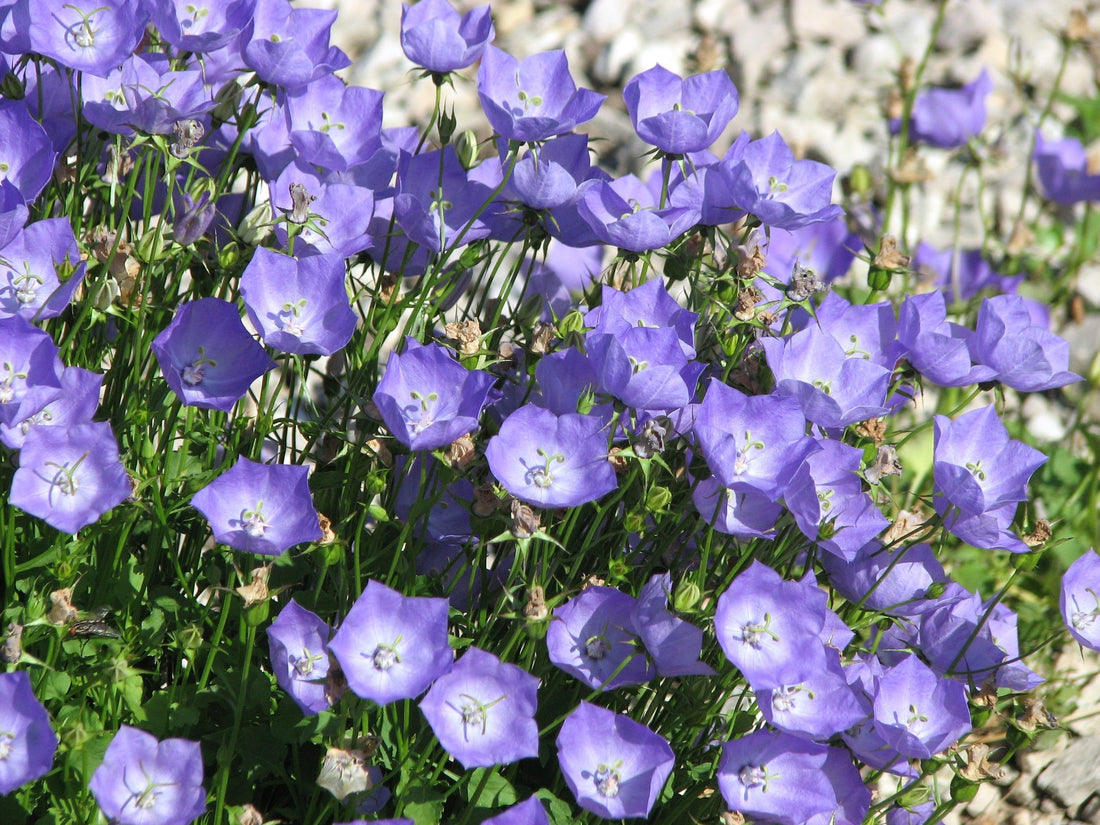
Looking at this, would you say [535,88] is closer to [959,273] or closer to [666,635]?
[666,635]

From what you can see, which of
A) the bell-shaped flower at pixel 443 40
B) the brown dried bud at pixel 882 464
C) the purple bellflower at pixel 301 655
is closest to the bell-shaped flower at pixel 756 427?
the brown dried bud at pixel 882 464

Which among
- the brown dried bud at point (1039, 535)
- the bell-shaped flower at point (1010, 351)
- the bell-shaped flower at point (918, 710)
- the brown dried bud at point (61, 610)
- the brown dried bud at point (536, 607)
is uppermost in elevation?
the bell-shaped flower at point (1010, 351)

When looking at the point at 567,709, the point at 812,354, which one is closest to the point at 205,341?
the point at 567,709

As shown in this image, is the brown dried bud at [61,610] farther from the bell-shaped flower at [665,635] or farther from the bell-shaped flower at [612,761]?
the bell-shaped flower at [665,635]

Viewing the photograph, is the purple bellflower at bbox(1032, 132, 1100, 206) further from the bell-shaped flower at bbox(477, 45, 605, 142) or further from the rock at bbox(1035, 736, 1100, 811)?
the bell-shaped flower at bbox(477, 45, 605, 142)

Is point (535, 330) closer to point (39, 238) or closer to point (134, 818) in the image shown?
point (39, 238)

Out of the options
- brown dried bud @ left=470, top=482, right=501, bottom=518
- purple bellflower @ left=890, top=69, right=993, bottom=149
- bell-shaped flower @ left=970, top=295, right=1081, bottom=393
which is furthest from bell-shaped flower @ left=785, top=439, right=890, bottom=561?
purple bellflower @ left=890, top=69, right=993, bottom=149
